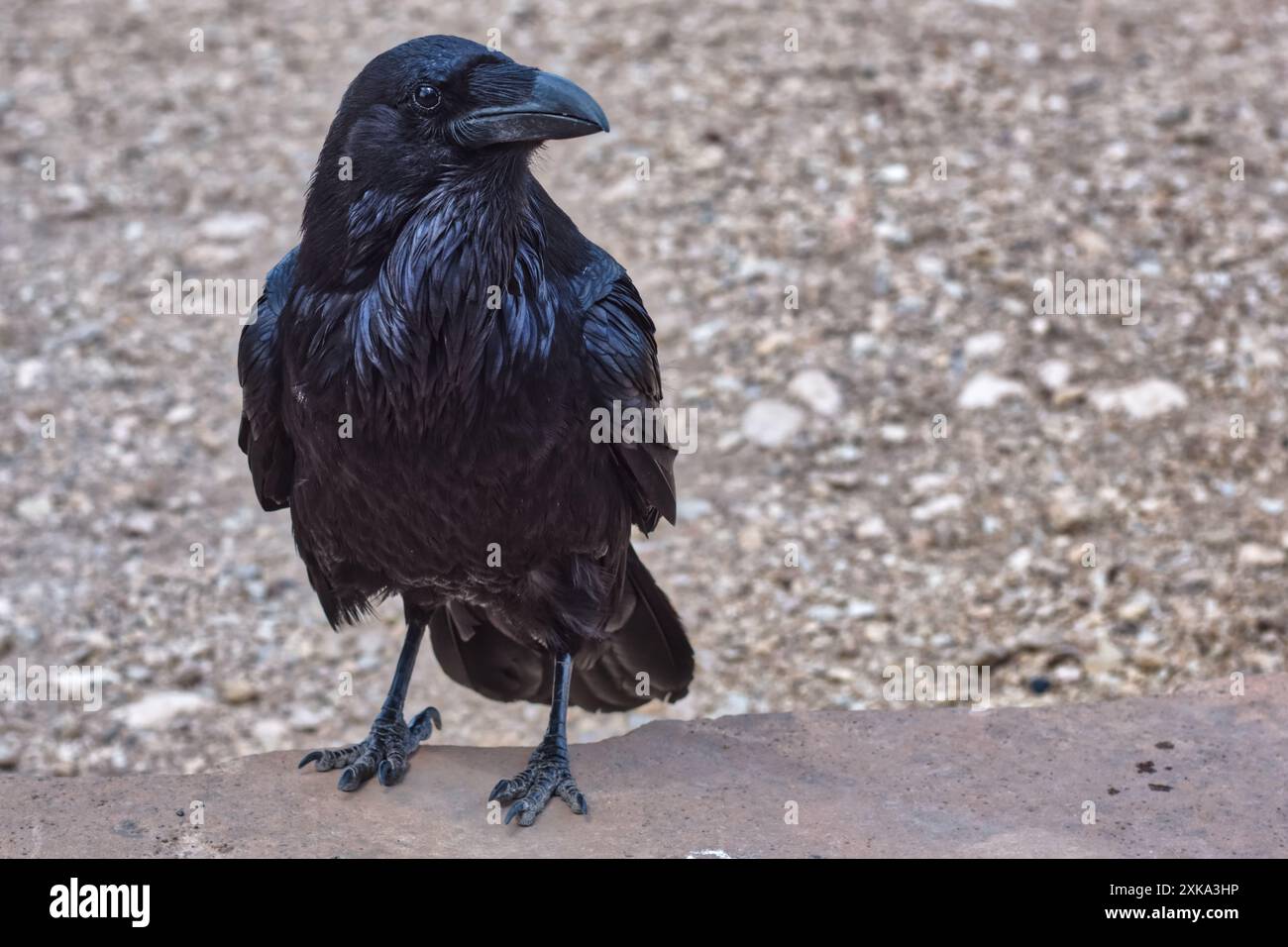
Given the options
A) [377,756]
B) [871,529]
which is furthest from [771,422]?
[377,756]

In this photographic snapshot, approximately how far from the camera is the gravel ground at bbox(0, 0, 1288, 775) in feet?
23.8

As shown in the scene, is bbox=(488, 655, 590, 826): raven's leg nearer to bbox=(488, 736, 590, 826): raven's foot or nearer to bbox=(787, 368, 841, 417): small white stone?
bbox=(488, 736, 590, 826): raven's foot

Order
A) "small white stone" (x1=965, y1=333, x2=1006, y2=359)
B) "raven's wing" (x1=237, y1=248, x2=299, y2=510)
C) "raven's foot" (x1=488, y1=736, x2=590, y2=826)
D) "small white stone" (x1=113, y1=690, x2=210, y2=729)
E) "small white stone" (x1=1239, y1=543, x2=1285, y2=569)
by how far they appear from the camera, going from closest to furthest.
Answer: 1. "raven's foot" (x1=488, y1=736, x2=590, y2=826)
2. "raven's wing" (x1=237, y1=248, x2=299, y2=510)
3. "small white stone" (x1=113, y1=690, x2=210, y2=729)
4. "small white stone" (x1=1239, y1=543, x2=1285, y2=569)
5. "small white stone" (x1=965, y1=333, x2=1006, y2=359)

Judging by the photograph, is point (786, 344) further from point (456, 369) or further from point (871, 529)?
point (456, 369)

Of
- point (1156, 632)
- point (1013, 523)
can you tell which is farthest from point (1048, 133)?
point (1156, 632)

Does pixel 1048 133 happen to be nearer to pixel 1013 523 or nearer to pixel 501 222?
pixel 1013 523

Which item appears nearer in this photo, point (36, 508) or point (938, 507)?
point (938, 507)

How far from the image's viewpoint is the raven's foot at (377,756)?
4746 millimetres

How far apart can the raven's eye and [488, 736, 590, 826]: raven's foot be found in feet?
6.44

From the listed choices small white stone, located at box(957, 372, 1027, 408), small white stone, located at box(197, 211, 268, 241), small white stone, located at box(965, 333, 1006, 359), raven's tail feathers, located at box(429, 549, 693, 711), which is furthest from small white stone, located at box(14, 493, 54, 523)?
small white stone, located at box(965, 333, 1006, 359)

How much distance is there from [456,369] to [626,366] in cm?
55

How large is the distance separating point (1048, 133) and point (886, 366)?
2.36m

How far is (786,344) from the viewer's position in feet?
28.4

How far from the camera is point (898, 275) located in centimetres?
891
